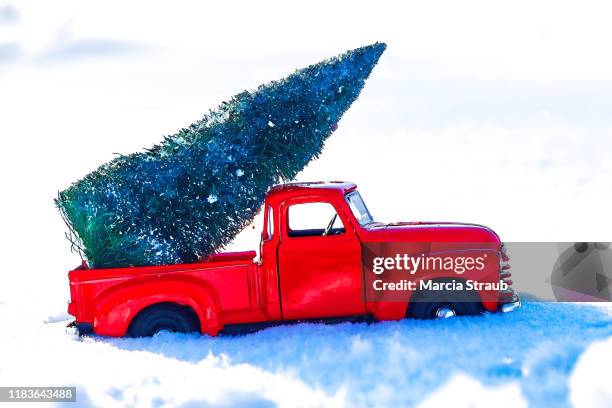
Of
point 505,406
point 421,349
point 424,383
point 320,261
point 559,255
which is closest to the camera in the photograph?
point 505,406

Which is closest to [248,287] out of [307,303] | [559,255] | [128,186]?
[307,303]

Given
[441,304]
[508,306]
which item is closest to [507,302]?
[508,306]

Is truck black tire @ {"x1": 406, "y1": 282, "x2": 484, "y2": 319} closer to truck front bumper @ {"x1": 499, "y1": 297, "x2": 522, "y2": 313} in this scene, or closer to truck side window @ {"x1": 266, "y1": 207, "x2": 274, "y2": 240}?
truck front bumper @ {"x1": 499, "y1": 297, "x2": 522, "y2": 313}

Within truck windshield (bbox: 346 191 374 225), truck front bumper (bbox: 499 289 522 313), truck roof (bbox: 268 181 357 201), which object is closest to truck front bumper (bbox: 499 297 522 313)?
truck front bumper (bbox: 499 289 522 313)

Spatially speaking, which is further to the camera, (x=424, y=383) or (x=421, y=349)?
(x=421, y=349)

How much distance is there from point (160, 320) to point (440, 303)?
3.40m

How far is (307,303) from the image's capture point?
909 centimetres

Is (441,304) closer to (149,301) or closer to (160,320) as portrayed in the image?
(160,320)

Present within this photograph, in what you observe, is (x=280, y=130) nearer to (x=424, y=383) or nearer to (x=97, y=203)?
(x=97, y=203)

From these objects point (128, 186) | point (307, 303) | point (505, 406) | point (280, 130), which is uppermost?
point (280, 130)

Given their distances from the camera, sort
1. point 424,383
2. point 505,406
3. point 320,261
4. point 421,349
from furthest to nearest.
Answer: point 320,261, point 421,349, point 424,383, point 505,406

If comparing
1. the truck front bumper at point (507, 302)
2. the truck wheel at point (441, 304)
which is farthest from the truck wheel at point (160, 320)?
the truck front bumper at point (507, 302)

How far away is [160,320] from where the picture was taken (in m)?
9.13

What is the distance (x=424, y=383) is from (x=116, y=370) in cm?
317
